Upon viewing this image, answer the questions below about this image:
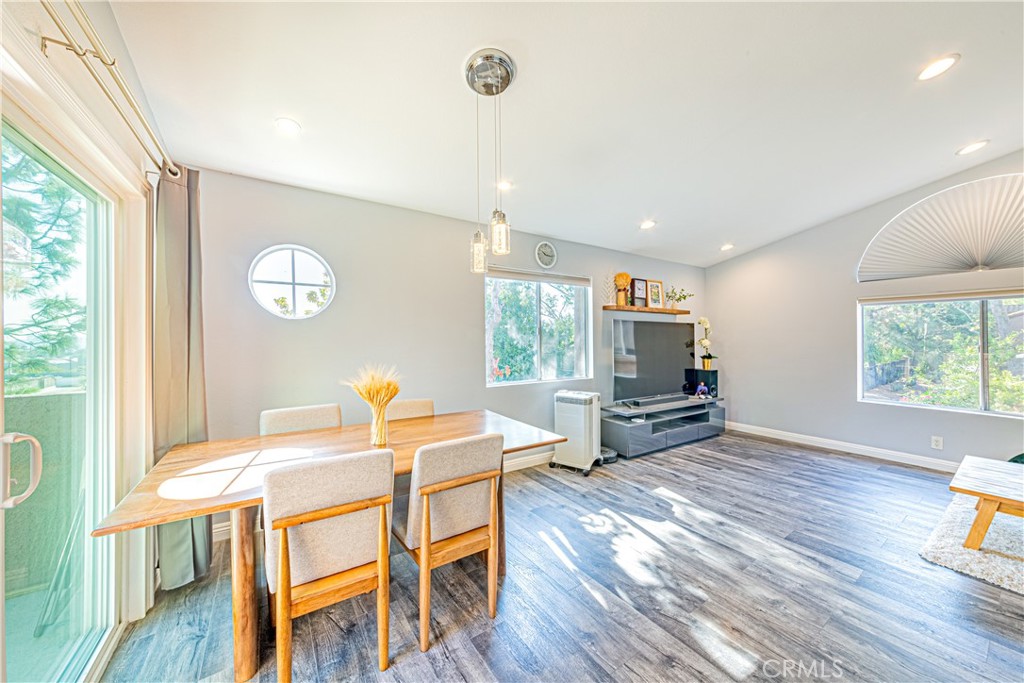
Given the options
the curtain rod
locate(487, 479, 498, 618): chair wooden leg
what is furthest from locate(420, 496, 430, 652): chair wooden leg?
→ the curtain rod

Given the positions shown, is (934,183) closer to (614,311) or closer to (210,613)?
(614,311)

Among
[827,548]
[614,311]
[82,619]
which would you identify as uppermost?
[614,311]

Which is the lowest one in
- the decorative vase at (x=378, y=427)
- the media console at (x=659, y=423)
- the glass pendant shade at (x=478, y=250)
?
the media console at (x=659, y=423)

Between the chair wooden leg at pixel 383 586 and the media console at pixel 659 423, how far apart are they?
10.2ft

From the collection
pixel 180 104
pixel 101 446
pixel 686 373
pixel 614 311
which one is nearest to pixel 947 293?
pixel 686 373

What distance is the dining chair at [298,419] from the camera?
2125mm

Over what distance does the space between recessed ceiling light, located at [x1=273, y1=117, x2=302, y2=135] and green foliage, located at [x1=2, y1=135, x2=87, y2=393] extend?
93 cm

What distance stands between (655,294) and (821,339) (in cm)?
206

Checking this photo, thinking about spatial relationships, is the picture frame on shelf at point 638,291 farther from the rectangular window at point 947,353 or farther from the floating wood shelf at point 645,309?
the rectangular window at point 947,353

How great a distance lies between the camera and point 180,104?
5.96 feet

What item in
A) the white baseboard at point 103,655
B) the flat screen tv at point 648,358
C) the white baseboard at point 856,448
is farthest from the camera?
the flat screen tv at point 648,358

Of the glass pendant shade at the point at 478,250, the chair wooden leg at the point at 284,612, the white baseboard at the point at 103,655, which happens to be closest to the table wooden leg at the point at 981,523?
the glass pendant shade at the point at 478,250

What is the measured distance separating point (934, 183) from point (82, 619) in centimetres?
703

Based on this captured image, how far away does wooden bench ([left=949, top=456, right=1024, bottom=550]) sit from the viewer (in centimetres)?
204
